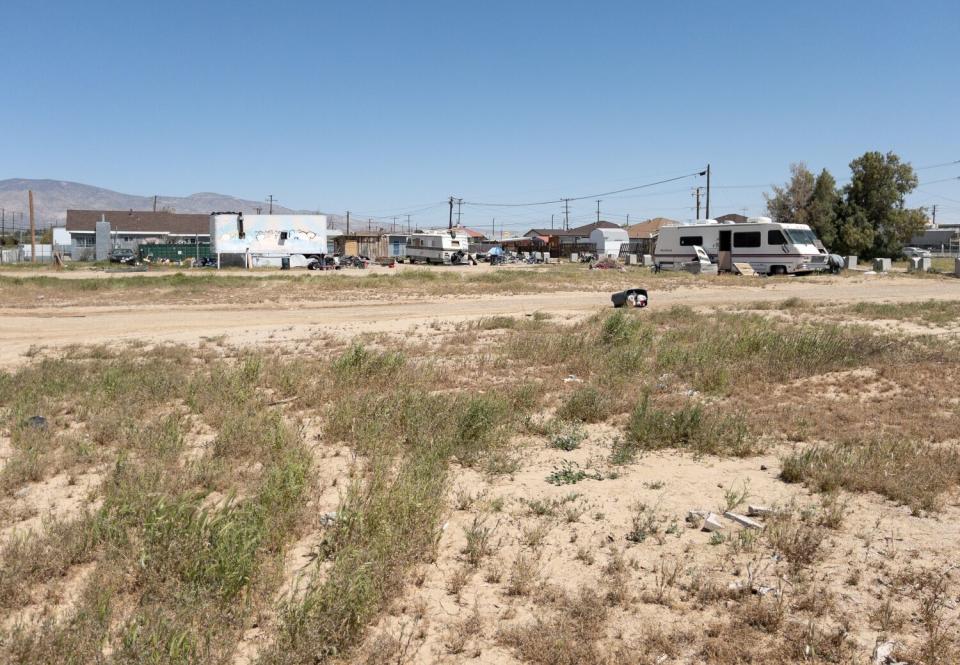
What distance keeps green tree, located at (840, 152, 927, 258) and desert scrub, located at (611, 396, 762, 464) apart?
53.1m

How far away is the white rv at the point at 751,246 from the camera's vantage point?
37.0 m

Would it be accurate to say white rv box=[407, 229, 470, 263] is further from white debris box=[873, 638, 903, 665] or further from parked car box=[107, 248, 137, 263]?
white debris box=[873, 638, 903, 665]

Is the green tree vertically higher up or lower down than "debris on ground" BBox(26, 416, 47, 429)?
higher up

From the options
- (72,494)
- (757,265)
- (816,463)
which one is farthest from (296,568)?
(757,265)

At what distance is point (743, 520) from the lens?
5.50 metres

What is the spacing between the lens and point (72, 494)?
605cm

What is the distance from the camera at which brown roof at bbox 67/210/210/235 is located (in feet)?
317

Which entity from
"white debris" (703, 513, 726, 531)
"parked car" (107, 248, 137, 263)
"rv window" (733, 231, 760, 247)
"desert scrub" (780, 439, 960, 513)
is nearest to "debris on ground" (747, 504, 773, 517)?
"white debris" (703, 513, 726, 531)

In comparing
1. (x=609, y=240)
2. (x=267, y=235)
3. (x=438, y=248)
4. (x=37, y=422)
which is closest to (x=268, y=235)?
(x=267, y=235)

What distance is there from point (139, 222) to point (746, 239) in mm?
84573

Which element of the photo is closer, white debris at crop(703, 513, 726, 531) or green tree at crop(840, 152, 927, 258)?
white debris at crop(703, 513, 726, 531)

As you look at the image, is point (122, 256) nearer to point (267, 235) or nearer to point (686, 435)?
point (267, 235)

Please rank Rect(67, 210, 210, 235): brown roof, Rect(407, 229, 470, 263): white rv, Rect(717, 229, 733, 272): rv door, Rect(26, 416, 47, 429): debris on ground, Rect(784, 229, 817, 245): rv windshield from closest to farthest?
Rect(26, 416, 47, 429): debris on ground → Rect(784, 229, 817, 245): rv windshield → Rect(717, 229, 733, 272): rv door → Rect(407, 229, 470, 263): white rv → Rect(67, 210, 210, 235): brown roof

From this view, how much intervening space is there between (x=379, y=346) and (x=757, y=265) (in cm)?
2908
